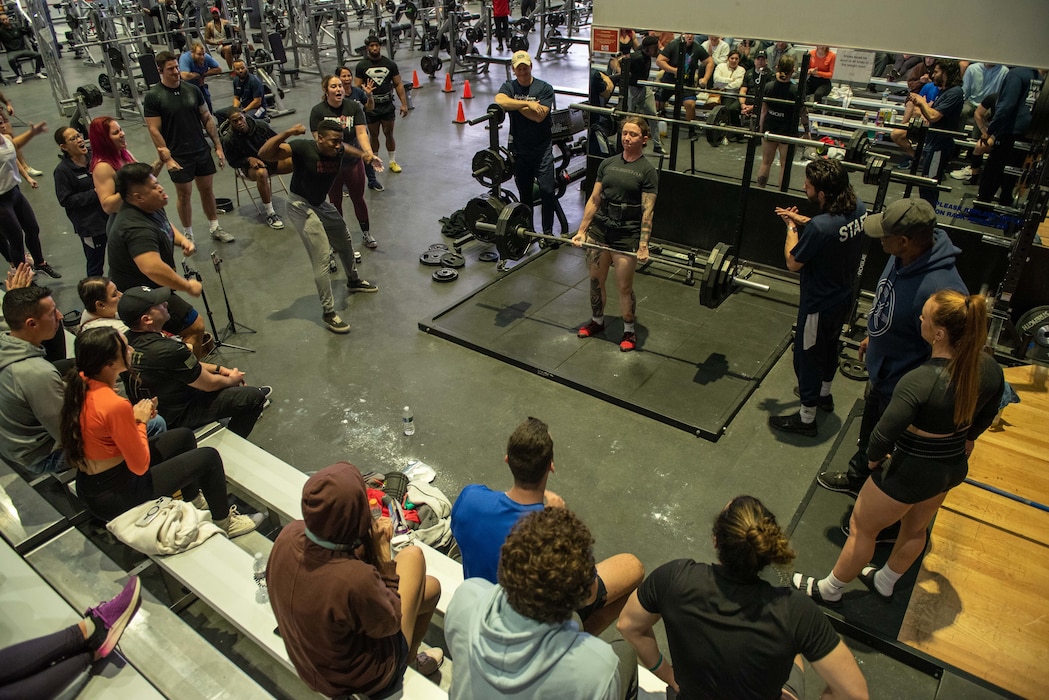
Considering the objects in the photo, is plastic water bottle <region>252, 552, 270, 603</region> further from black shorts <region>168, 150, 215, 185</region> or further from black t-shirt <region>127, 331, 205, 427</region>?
black shorts <region>168, 150, 215, 185</region>

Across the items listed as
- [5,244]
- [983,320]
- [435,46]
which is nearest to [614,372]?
[983,320]

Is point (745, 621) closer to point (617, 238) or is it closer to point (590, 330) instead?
point (617, 238)

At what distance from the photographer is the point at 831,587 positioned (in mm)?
2947

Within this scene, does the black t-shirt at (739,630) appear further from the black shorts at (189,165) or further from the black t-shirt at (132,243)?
the black shorts at (189,165)

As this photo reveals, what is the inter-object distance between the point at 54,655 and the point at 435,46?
12215 mm

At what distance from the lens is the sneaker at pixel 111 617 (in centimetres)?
253

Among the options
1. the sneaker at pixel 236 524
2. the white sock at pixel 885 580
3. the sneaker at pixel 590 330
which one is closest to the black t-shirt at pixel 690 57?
the sneaker at pixel 590 330

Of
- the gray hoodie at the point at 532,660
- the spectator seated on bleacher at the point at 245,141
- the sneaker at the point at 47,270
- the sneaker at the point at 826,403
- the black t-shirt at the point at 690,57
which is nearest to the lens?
the gray hoodie at the point at 532,660

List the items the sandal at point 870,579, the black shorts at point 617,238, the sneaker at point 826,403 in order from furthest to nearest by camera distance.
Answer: the black shorts at point 617,238, the sneaker at point 826,403, the sandal at point 870,579

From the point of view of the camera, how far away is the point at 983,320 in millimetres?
2348

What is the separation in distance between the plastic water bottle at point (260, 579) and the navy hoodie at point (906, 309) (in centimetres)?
272

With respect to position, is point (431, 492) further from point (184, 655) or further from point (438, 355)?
point (438, 355)

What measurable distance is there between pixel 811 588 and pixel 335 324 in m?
3.63

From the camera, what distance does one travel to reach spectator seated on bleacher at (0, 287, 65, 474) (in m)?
2.97
